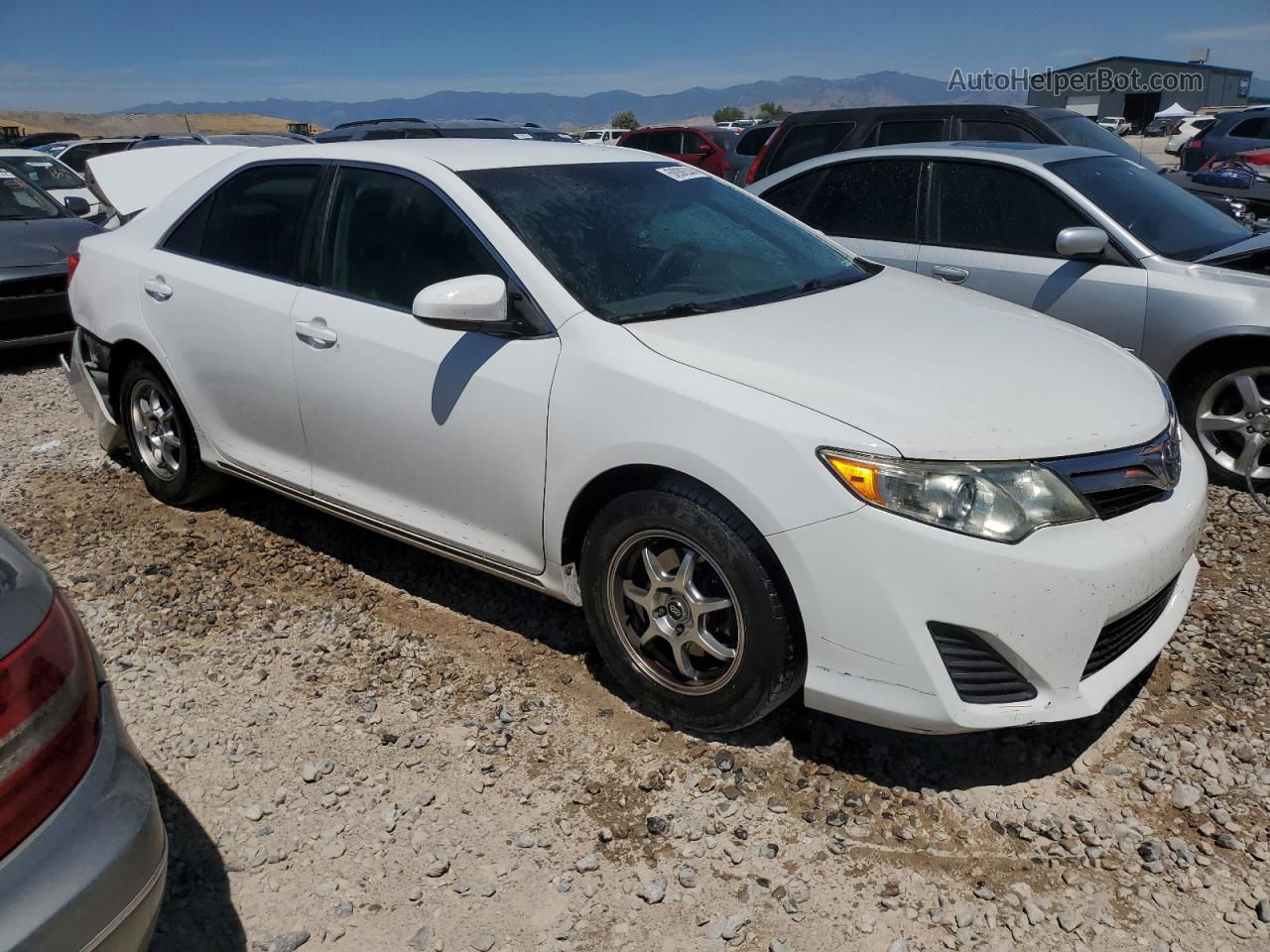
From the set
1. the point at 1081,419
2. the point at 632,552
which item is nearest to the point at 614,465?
the point at 632,552

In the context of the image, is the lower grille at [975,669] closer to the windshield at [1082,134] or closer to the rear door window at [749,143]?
the windshield at [1082,134]

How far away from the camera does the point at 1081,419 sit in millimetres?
2719

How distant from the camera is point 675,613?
9.66 feet

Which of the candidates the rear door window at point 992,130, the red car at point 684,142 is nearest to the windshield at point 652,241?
the rear door window at point 992,130

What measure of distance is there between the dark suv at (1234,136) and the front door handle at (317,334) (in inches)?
789

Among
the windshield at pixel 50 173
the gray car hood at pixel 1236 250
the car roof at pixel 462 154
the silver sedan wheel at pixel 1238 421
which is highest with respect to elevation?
the car roof at pixel 462 154

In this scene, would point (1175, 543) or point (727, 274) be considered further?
point (727, 274)

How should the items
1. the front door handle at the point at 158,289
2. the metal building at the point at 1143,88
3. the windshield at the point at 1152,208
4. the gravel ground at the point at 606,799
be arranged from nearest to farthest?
the gravel ground at the point at 606,799
the front door handle at the point at 158,289
the windshield at the point at 1152,208
the metal building at the point at 1143,88

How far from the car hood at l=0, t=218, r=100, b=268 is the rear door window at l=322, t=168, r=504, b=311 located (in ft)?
16.4

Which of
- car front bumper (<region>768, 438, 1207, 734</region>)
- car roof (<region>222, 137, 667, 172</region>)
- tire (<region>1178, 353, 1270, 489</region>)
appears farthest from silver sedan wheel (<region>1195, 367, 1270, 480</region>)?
car roof (<region>222, 137, 667, 172</region>)

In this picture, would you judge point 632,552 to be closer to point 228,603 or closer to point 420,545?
point 420,545

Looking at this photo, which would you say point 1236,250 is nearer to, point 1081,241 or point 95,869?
point 1081,241

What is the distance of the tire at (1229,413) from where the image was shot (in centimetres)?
470

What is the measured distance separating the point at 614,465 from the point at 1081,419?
1.27 metres
